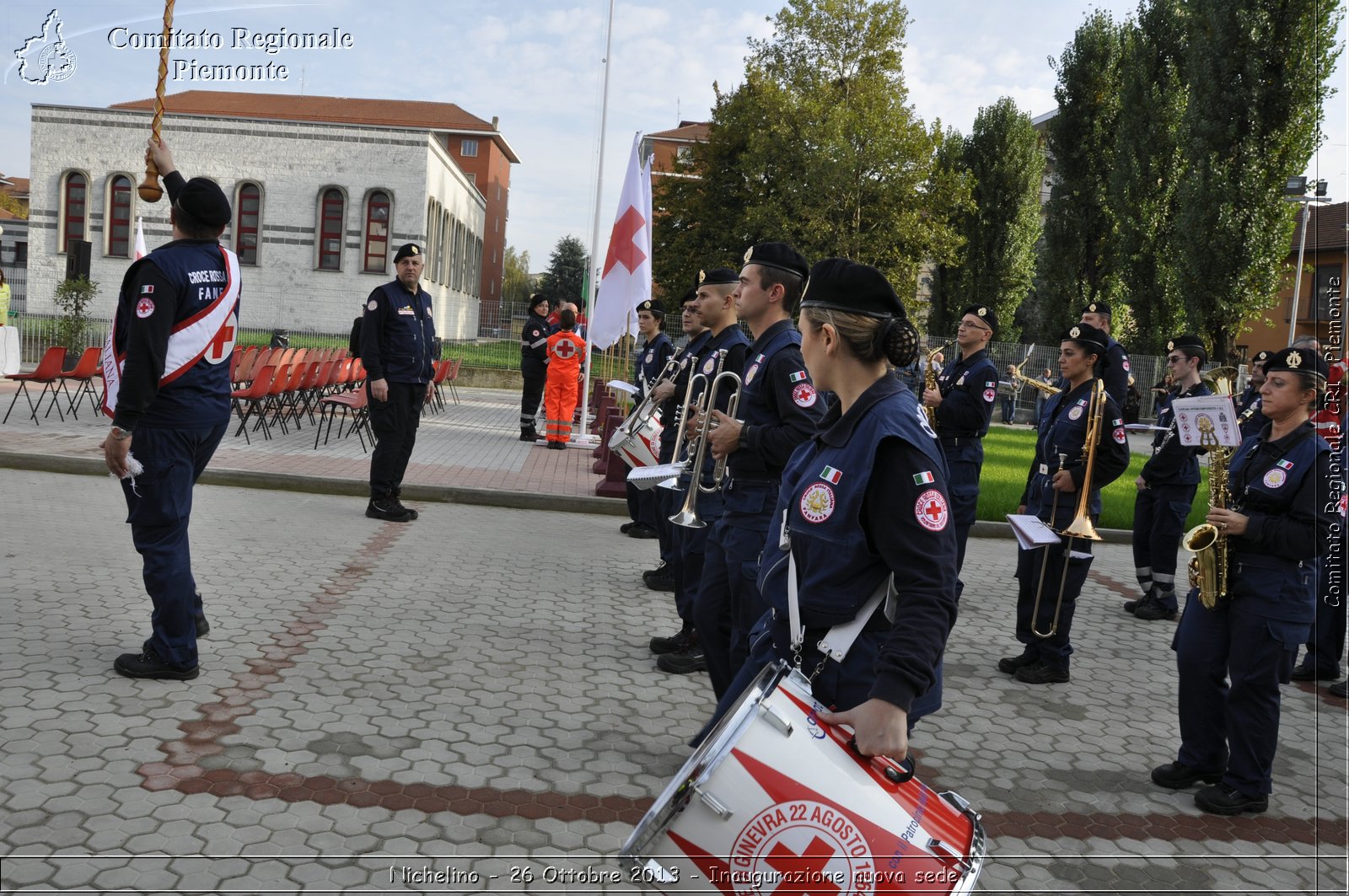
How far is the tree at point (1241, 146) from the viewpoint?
88.0 ft

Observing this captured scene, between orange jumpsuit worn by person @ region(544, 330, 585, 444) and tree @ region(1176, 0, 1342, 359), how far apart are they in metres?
20.4

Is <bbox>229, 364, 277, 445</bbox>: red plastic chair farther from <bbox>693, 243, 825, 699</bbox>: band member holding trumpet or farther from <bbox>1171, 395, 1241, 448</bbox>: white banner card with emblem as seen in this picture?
<bbox>1171, 395, 1241, 448</bbox>: white banner card with emblem

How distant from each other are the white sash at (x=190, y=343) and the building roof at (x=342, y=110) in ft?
Result: 211

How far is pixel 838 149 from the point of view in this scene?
3469 cm

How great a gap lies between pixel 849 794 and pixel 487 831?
1919 millimetres

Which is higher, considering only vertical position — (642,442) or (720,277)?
(720,277)

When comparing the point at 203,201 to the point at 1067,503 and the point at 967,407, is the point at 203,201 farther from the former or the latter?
the point at 1067,503

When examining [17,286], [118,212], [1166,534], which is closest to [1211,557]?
[1166,534]

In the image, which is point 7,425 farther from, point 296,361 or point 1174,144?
point 1174,144

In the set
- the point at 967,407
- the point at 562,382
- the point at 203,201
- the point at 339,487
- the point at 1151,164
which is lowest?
the point at 339,487

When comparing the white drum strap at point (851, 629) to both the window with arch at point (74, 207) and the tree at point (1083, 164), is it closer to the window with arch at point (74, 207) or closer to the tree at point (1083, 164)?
the tree at point (1083, 164)

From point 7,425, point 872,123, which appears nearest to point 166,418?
point 7,425

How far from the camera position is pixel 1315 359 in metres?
4.27

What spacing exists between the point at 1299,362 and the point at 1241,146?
2927cm
